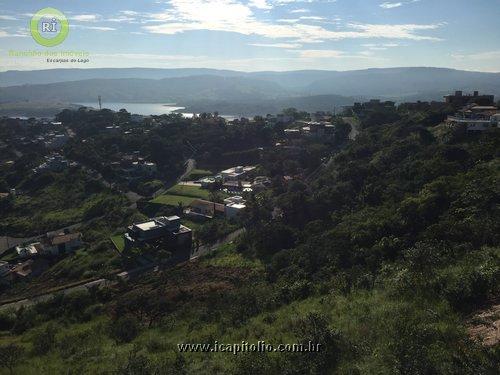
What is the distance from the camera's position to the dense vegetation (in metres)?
8.86

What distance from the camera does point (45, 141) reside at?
6488 cm

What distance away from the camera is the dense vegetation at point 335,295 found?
349 inches

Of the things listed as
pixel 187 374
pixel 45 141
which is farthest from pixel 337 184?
pixel 45 141

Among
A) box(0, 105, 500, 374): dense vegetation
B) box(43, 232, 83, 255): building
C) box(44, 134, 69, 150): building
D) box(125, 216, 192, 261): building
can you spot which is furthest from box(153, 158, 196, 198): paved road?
box(44, 134, 69, 150): building

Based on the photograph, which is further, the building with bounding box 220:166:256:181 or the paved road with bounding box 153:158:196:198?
the building with bounding box 220:166:256:181

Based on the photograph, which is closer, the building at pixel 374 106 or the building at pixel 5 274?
the building at pixel 5 274

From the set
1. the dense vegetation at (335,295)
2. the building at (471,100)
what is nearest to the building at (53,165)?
the dense vegetation at (335,295)

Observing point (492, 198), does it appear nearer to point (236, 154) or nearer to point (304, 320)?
point (304, 320)

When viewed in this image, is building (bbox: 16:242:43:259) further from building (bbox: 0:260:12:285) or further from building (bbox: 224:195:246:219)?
building (bbox: 224:195:246:219)

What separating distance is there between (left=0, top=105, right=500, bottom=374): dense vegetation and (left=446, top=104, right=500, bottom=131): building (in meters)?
1.48

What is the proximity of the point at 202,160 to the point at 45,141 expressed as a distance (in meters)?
29.7

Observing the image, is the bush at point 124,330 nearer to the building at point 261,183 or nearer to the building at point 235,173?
the building at point 261,183

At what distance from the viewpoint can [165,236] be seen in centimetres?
2791

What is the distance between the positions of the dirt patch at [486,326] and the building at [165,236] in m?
20.1
